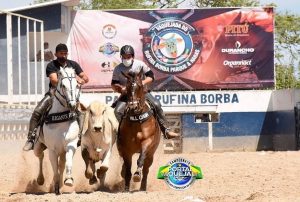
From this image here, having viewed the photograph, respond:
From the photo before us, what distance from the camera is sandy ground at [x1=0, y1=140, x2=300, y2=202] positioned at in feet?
40.0

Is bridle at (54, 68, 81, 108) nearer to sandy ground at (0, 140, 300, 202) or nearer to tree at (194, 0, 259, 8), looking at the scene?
sandy ground at (0, 140, 300, 202)

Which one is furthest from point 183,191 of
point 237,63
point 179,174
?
point 237,63

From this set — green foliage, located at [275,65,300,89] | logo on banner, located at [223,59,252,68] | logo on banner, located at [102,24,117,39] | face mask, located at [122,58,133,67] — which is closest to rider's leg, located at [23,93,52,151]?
face mask, located at [122,58,133,67]

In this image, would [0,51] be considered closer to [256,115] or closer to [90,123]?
[256,115]

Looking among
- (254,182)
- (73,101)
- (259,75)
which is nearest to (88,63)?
(259,75)

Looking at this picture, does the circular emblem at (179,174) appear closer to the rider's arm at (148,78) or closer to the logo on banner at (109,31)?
the rider's arm at (148,78)

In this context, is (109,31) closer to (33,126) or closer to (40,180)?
(40,180)

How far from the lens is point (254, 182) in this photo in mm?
15734

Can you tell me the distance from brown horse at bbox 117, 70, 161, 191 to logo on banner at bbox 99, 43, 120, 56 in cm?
2156

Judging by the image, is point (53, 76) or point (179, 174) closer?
point (53, 76)

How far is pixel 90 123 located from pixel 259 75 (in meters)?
23.5

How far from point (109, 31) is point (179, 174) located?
2293cm

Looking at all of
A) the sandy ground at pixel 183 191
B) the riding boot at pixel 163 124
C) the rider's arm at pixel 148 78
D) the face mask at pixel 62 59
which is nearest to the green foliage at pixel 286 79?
the sandy ground at pixel 183 191

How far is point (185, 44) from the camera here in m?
35.9
